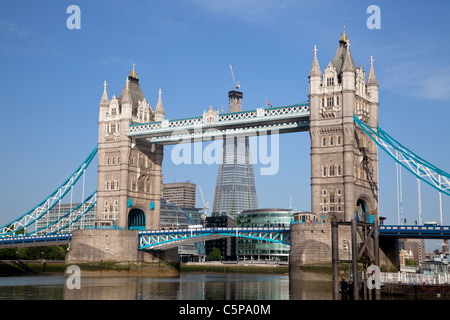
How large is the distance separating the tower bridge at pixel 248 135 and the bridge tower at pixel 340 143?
14cm

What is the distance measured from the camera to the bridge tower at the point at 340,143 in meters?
83.3

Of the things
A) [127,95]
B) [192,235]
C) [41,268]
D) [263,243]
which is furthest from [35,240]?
[263,243]

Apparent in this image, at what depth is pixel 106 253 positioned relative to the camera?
315 ft

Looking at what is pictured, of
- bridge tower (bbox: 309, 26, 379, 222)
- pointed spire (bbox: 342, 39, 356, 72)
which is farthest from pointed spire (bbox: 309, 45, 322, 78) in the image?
pointed spire (bbox: 342, 39, 356, 72)

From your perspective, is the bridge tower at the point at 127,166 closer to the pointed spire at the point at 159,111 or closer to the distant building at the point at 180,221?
the pointed spire at the point at 159,111

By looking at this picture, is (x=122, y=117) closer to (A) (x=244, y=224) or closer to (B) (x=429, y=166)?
(B) (x=429, y=166)

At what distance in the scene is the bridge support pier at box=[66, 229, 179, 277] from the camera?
312 ft

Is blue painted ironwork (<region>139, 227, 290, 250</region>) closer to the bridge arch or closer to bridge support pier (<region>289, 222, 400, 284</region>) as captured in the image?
the bridge arch

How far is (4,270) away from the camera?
117312 millimetres

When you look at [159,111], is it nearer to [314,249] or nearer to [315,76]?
[315,76]

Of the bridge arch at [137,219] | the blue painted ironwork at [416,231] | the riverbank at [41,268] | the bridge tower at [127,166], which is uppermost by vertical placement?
the bridge tower at [127,166]

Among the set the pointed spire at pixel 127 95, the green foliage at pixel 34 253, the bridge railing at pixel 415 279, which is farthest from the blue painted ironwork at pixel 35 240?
the bridge railing at pixel 415 279

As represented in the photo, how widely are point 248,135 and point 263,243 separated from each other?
305 ft

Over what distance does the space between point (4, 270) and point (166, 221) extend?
65959 mm
